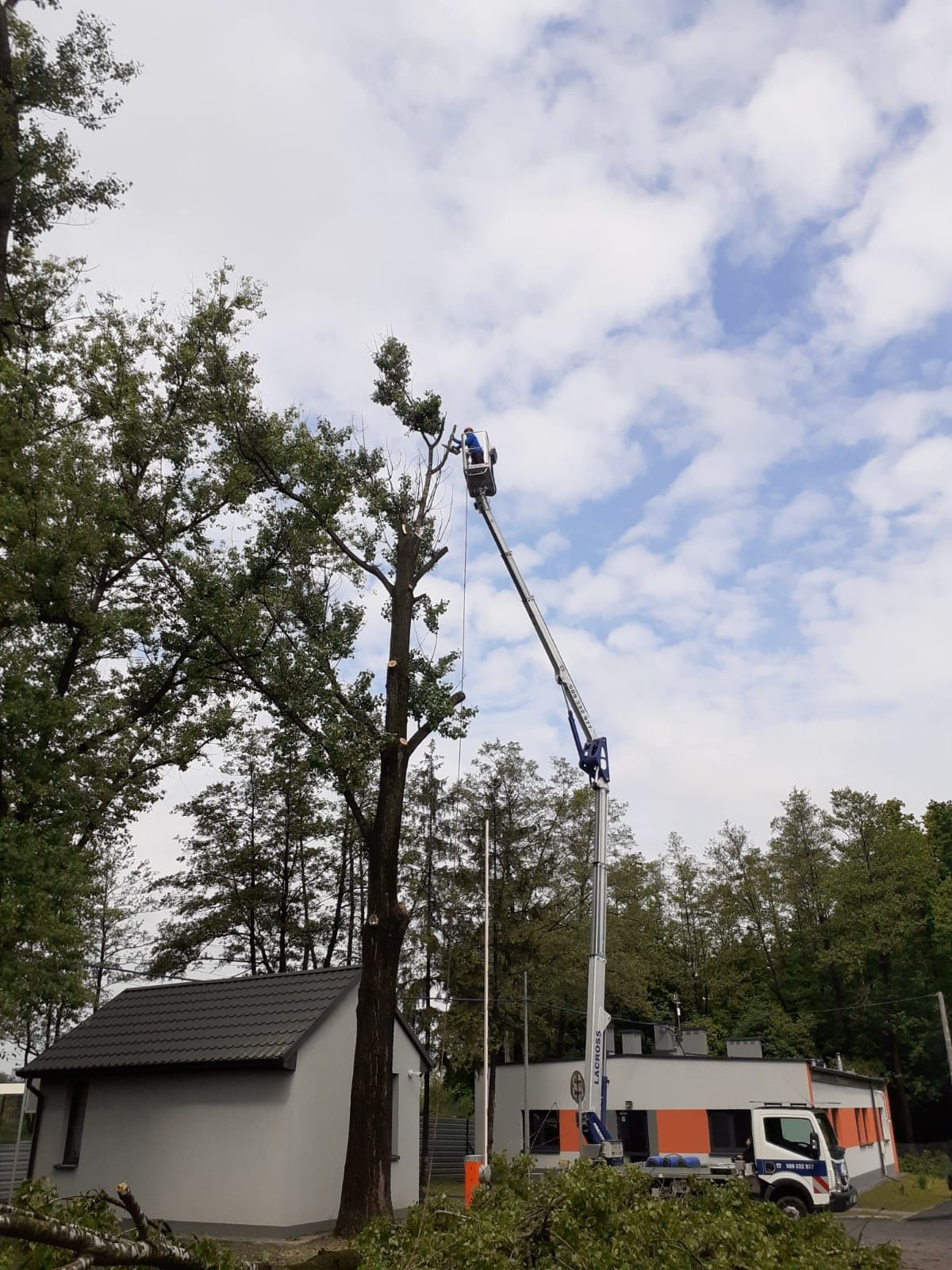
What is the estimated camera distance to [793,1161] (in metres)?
20.2

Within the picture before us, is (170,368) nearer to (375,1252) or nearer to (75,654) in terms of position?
(75,654)

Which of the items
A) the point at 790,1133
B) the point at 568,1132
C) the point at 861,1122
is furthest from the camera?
the point at 861,1122

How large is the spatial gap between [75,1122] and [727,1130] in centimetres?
2021

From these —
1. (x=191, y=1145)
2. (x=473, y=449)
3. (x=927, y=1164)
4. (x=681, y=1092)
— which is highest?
(x=473, y=449)

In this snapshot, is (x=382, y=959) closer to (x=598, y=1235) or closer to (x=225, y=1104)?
(x=225, y=1104)

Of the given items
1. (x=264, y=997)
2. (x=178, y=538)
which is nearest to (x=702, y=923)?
(x=264, y=997)

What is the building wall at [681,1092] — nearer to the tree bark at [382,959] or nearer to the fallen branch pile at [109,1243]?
the tree bark at [382,959]

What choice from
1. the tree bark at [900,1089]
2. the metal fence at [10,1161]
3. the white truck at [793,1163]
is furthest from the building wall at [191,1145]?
the tree bark at [900,1089]

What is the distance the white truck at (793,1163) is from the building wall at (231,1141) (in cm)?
687

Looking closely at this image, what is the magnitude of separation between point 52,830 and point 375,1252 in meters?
12.1

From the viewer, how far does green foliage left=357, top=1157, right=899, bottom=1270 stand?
213 inches

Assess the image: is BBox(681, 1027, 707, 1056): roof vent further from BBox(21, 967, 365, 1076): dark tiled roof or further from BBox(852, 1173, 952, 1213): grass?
BBox(21, 967, 365, 1076): dark tiled roof

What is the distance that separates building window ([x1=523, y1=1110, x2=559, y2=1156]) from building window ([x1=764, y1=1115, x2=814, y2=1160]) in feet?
40.8

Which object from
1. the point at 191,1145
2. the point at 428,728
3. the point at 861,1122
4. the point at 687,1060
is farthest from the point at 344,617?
the point at 861,1122
